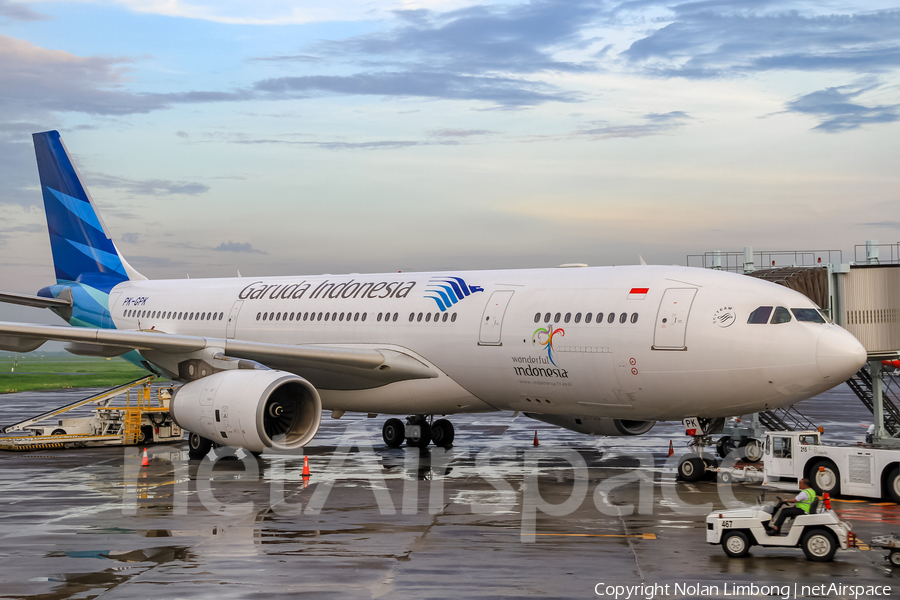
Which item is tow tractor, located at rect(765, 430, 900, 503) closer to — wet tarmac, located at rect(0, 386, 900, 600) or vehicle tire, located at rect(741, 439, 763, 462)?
wet tarmac, located at rect(0, 386, 900, 600)

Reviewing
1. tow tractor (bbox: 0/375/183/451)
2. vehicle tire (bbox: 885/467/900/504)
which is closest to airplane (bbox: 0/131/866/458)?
vehicle tire (bbox: 885/467/900/504)

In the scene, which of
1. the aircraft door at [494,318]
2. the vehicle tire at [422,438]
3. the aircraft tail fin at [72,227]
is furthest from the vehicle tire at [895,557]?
the aircraft tail fin at [72,227]

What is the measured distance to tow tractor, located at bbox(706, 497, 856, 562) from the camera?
1200 centimetres

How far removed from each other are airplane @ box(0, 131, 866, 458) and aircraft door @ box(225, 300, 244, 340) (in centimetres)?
4

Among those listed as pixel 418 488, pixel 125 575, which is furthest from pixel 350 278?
pixel 125 575

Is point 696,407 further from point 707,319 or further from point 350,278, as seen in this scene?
point 350,278

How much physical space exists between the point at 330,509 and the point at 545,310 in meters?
6.21

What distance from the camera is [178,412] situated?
2033 centimetres

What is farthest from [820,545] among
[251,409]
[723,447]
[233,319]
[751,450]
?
[233,319]

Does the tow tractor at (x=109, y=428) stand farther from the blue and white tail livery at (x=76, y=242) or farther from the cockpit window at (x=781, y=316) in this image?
the cockpit window at (x=781, y=316)

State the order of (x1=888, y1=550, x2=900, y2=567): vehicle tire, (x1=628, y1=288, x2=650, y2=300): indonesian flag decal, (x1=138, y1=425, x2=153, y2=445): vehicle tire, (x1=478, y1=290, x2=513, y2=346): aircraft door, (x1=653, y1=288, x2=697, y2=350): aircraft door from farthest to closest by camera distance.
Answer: (x1=138, y1=425, x2=153, y2=445): vehicle tire < (x1=478, y1=290, x2=513, y2=346): aircraft door < (x1=628, y1=288, x2=650, y2=300): indonesian flag decal < (x1=653, y1=288, x2=697, y2=350): aircraft door < (x1=888, y1=550, x2=900, y2=567): vehicle tire

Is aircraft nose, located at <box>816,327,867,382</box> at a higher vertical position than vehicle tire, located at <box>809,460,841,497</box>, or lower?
higher

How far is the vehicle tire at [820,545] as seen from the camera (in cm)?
1197

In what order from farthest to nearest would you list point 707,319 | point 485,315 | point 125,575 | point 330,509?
point 485,315 < point 707,319 < point 330,509 < point 125,575
